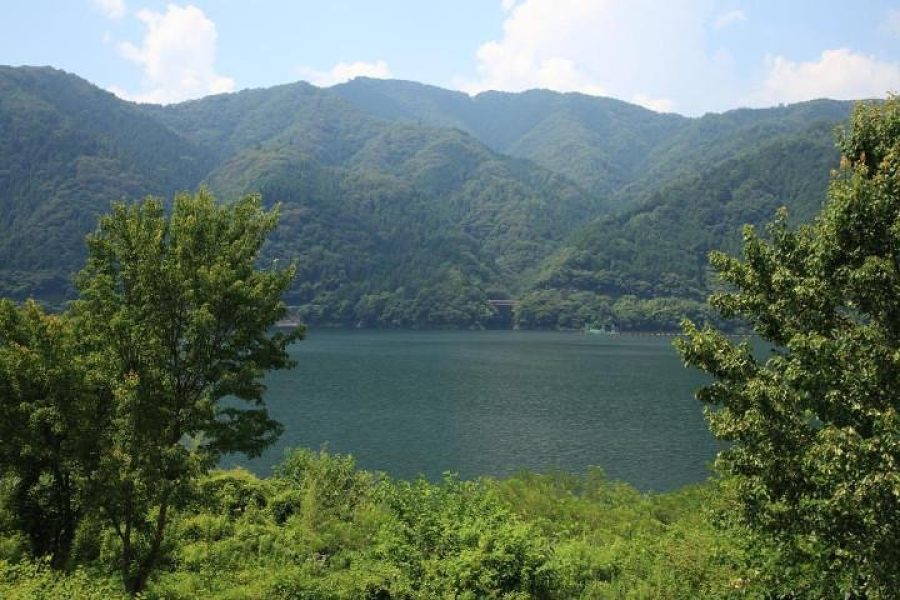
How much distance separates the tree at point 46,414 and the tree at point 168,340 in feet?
1.58

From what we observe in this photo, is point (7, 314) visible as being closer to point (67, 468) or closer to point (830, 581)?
point (67, 468)

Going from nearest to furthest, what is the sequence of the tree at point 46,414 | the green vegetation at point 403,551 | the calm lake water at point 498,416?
the tree at point 46,414
the green vegetation at point 403,551
the calm lake water at point 498,416

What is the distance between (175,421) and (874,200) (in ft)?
48.6

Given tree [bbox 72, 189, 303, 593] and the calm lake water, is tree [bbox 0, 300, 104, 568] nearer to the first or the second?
tree [bbox 72, 189, 303, 593]

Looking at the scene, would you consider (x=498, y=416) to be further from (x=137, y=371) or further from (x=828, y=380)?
→ (x=828, y=380)

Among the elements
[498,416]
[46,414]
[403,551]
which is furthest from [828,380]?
[498,416]

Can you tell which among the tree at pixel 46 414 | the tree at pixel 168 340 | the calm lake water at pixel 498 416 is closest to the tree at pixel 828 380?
the tree at pixel 168 340

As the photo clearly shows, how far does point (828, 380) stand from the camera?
33.9 feet

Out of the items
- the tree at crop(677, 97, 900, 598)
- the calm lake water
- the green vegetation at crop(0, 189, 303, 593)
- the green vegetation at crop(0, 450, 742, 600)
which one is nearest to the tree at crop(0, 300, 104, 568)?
the green vegetation at crop(0, 189, 303, 593)

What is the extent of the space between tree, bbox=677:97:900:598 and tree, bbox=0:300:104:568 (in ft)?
43.1

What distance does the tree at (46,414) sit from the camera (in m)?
15.2

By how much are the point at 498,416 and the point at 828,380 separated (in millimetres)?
73413

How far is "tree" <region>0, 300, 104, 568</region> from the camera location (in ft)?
49.7

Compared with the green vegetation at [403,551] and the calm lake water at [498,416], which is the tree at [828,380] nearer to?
the green vegetation at [403,551]
